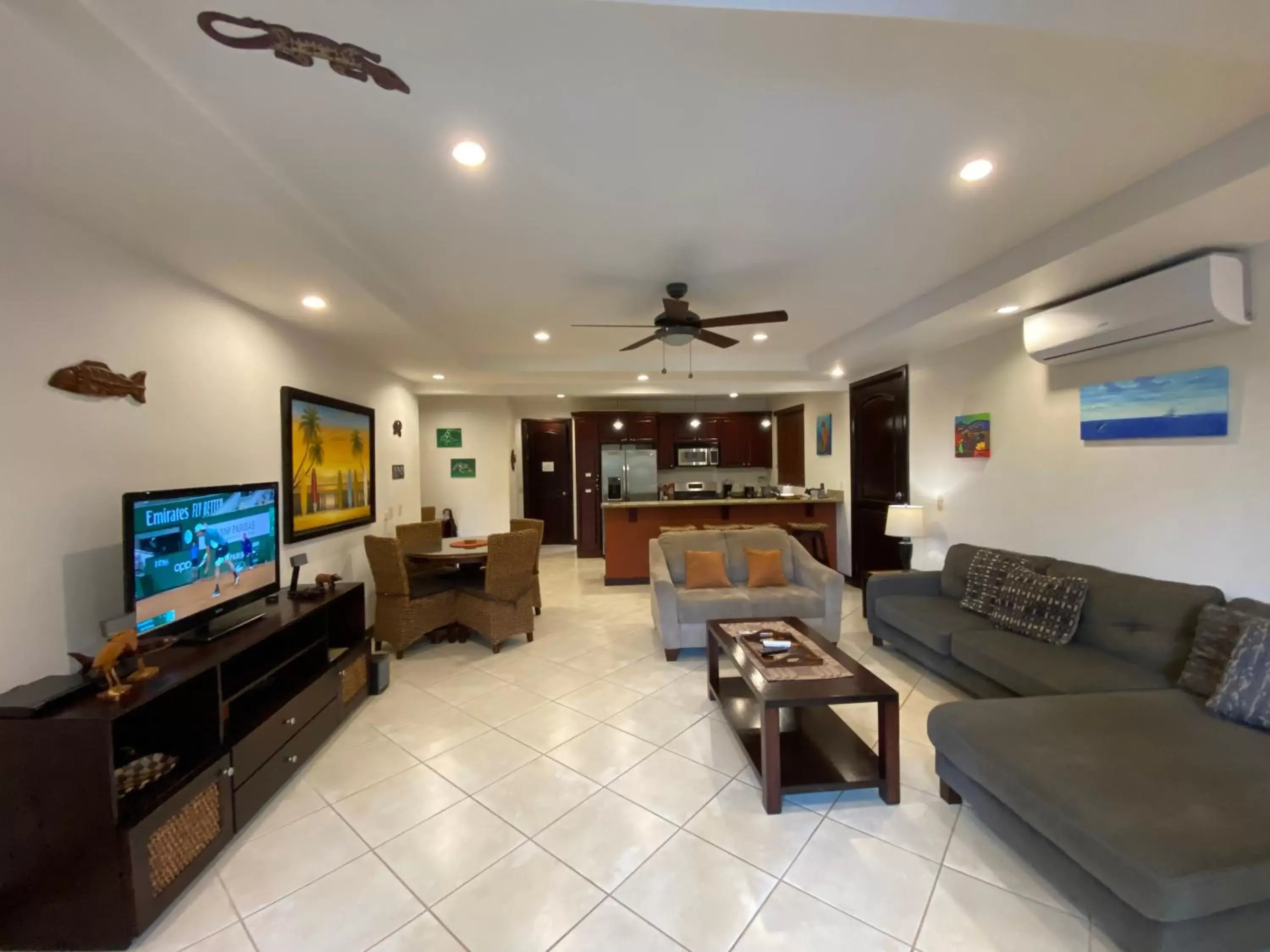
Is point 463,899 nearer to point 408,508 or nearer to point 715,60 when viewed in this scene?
point 715,60

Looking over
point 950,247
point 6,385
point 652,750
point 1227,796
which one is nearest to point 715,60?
point 950,247

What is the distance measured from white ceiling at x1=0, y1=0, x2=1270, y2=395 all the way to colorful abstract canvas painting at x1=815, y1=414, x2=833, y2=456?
365 cm

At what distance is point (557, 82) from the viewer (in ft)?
4.96

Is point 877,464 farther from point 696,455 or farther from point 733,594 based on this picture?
point 696,455

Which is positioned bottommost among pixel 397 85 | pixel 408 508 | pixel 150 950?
pixel 150 950

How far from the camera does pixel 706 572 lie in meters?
4.33

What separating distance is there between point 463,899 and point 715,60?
2738mm

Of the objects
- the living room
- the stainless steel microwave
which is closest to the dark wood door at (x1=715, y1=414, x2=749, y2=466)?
the stainless steel microwave

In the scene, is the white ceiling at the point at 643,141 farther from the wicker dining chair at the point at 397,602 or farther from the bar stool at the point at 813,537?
the bar stool at the point at 813,537

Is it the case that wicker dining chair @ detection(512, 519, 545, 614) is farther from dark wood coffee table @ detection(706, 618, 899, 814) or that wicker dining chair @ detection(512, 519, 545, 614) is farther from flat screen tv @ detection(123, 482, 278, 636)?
dark wood coffee table @ detection(706, 618, 899, 814)

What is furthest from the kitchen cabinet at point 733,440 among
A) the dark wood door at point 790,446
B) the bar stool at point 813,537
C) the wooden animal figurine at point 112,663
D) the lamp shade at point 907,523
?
the wooden animal figurine at point 112,663

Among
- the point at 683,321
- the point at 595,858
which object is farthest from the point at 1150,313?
the point at 595,858

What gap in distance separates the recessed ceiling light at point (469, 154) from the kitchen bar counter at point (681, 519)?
4639mm

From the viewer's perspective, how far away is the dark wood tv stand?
1.54 meters
